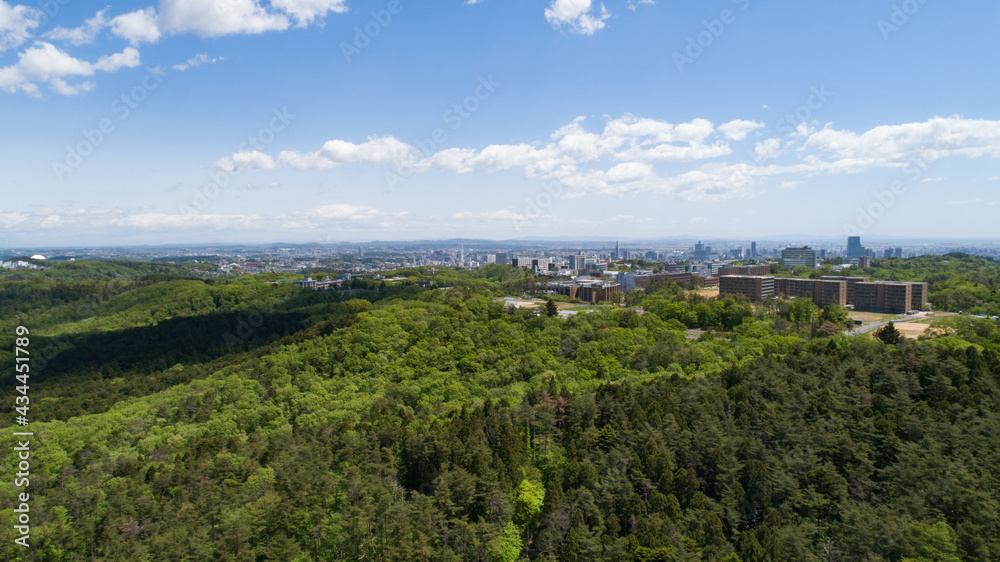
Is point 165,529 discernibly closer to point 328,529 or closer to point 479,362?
point 328,529

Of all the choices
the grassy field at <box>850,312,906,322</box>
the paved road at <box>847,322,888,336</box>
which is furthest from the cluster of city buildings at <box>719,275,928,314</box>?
the paved road at <box>847,322,888,336</box>

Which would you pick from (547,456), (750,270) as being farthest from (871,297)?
(547,456)

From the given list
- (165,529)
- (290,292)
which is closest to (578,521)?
(165,529)

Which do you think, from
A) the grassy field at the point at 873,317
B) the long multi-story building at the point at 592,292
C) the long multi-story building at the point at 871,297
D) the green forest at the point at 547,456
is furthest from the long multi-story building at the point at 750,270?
the green forest at the point at 547,456

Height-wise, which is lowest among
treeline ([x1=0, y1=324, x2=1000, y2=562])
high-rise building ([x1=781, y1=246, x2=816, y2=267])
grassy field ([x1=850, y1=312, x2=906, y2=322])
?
treeline ([x1=0, y1=324, x2=1000, y2=562])

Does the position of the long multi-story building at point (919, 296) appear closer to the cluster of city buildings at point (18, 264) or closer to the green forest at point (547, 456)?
the green forest at point (547, 456)

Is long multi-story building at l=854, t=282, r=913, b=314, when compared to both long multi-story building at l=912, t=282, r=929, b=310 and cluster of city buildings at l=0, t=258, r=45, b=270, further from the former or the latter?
cluster of city buildings at l=0, t=258, r=45, b=270

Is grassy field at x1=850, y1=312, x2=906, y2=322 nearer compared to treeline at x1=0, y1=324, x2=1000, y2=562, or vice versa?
treeline at x1=0, y1=324, x2=1000, y2=562
